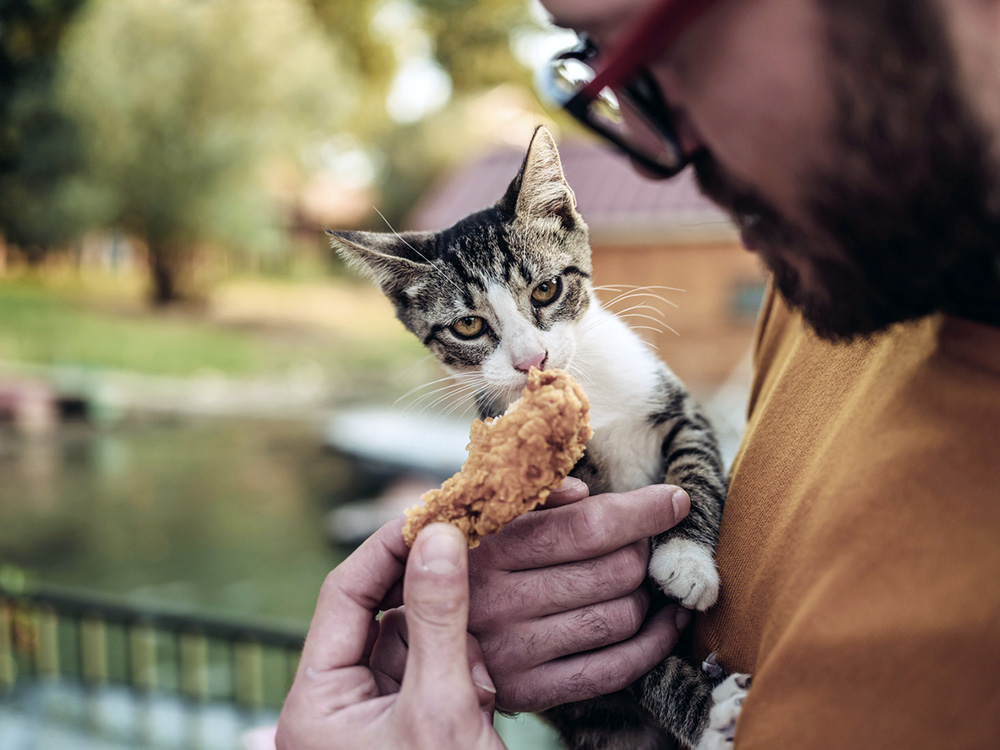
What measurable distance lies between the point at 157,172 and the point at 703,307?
3794mm

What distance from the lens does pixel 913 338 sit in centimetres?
59

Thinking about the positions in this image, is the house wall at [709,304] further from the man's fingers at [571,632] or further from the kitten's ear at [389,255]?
the man's fingers at [571,632]

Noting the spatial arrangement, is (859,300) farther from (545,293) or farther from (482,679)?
(545,293)

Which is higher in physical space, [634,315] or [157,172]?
[634,315]

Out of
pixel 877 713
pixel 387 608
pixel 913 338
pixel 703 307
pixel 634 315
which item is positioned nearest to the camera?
pixel 877 713

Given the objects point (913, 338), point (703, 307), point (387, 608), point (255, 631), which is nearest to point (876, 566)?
point (913, 338)

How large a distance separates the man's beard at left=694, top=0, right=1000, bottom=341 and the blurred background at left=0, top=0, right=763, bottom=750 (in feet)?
8.14

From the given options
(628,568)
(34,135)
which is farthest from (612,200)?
(34,135)

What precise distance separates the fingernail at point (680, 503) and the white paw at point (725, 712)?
17cm

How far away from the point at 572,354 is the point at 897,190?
64cm

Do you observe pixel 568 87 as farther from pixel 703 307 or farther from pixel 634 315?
pixel 703 307

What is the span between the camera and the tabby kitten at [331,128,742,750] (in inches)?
29.8

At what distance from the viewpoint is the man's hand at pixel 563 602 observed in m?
0.70

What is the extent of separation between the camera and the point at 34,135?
154 inches
